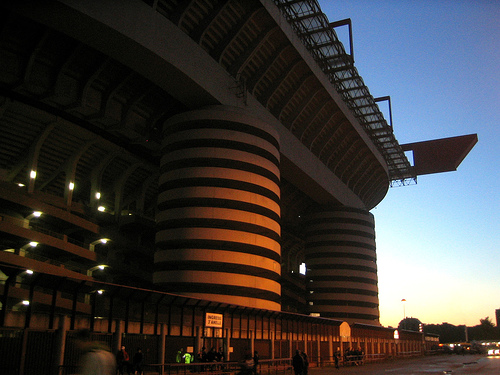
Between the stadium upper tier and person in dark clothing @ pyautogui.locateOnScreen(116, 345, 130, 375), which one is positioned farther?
the stadium upper tier

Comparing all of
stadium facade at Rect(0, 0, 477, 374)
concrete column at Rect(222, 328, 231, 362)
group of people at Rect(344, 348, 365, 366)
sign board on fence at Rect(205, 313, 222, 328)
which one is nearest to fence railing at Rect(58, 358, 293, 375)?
concrete column at Rect(222, 328, 231, 362)

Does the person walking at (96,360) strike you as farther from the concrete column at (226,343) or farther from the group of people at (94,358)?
the concrete column at (226,343)

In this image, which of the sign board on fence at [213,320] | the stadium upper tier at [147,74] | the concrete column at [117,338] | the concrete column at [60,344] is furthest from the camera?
the stadium upper tier at [147,74]

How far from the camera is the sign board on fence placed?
30734 millimetres

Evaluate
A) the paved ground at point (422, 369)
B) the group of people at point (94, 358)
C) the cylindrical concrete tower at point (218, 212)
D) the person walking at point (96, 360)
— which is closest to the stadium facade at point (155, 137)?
the cylindrical concrete tower at point (218, 212)

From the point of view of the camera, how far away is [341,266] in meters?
82.4

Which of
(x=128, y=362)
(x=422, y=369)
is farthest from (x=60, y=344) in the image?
(x=422, y=369)

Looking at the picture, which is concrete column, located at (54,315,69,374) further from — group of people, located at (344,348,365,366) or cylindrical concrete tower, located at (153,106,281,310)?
group of people, located at (344,348,365,366)

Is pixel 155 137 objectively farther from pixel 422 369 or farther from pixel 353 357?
pixel 422 369

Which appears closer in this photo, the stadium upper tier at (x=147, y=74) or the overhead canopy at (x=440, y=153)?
the stadium upper tier at (x=147, y=74)

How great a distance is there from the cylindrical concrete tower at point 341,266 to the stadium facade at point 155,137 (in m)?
21.5

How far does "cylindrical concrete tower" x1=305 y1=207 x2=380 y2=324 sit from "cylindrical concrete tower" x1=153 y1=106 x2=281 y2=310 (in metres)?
30.1

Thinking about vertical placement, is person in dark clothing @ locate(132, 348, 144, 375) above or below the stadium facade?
below

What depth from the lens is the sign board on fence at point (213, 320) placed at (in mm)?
30734
